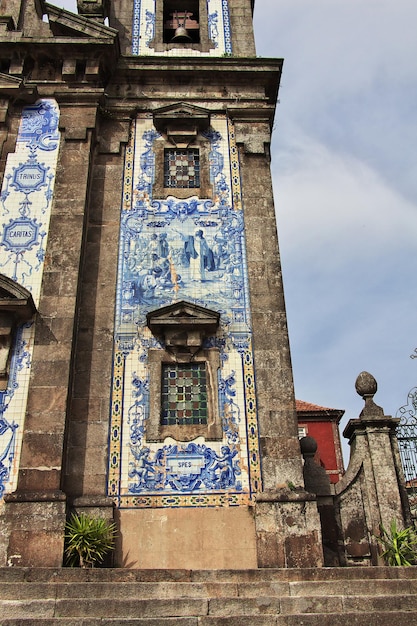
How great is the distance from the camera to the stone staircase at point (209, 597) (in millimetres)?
6062

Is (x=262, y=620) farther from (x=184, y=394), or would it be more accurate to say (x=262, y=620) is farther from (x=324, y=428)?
(x=324, y=428)

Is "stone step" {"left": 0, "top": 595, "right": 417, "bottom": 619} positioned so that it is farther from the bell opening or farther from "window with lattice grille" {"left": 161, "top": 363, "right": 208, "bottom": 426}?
the bell opening

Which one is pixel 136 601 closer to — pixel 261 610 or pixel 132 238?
pixel 261 610

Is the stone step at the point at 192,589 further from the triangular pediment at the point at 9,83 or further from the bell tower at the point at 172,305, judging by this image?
the triangular pediment at the point at 9,83

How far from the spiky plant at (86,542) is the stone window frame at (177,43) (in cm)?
1068

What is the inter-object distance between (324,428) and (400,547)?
71.0 ft

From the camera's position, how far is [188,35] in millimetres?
14570

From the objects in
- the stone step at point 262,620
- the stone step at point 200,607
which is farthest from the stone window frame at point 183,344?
the stone step at point 262,620

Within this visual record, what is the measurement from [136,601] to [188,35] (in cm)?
1276

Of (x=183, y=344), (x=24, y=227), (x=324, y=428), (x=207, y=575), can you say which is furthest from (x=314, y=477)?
(x=324, y=428)

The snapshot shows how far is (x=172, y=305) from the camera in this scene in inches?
412

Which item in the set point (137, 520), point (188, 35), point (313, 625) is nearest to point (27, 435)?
point (137, 520)

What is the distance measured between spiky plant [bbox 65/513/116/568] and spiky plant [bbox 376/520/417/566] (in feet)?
13.3

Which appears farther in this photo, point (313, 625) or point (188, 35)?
point (188, 35)
